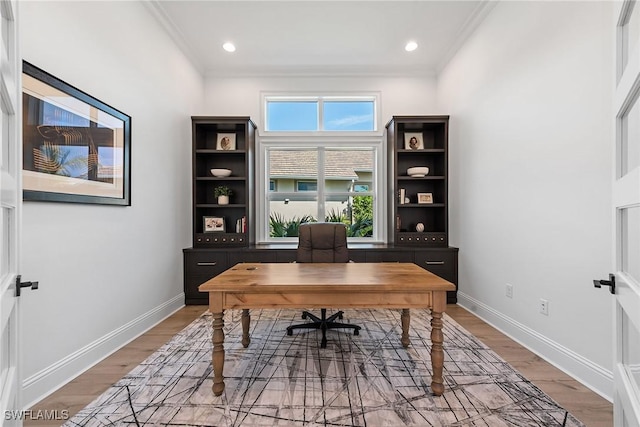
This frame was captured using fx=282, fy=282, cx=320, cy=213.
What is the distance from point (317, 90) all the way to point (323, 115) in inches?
13.8

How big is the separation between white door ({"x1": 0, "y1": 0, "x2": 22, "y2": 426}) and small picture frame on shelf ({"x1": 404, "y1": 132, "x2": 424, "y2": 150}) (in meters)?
3.70

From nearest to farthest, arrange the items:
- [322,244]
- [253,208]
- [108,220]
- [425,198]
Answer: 1. [108,220]
2. [322,244]
3. [425,198]
4. [253,208]

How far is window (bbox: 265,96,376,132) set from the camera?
4156 mm

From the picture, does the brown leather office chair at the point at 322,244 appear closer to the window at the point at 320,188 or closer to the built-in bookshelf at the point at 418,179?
the built-in bookshelf at the point at 418,179

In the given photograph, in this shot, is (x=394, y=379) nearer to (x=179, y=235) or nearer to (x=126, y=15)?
(x=179, y=235)

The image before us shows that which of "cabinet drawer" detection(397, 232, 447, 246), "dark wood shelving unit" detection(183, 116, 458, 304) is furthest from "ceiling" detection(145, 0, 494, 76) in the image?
"cabinet drawer" detection(397, 232, 447, 246)

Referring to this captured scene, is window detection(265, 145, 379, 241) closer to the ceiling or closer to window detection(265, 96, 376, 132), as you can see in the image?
window detection(265, 96, 376, 132)

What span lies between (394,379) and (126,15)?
11.7ft

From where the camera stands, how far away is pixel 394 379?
1.84m

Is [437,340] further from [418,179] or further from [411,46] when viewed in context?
[411,46]

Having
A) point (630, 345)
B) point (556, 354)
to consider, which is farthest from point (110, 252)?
point (556, 354)

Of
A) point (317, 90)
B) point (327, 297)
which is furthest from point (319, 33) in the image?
point (327, 297)

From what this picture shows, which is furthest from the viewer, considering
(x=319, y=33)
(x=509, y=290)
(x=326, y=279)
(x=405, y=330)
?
(x=319, y=33)

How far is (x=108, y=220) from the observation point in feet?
7.29
